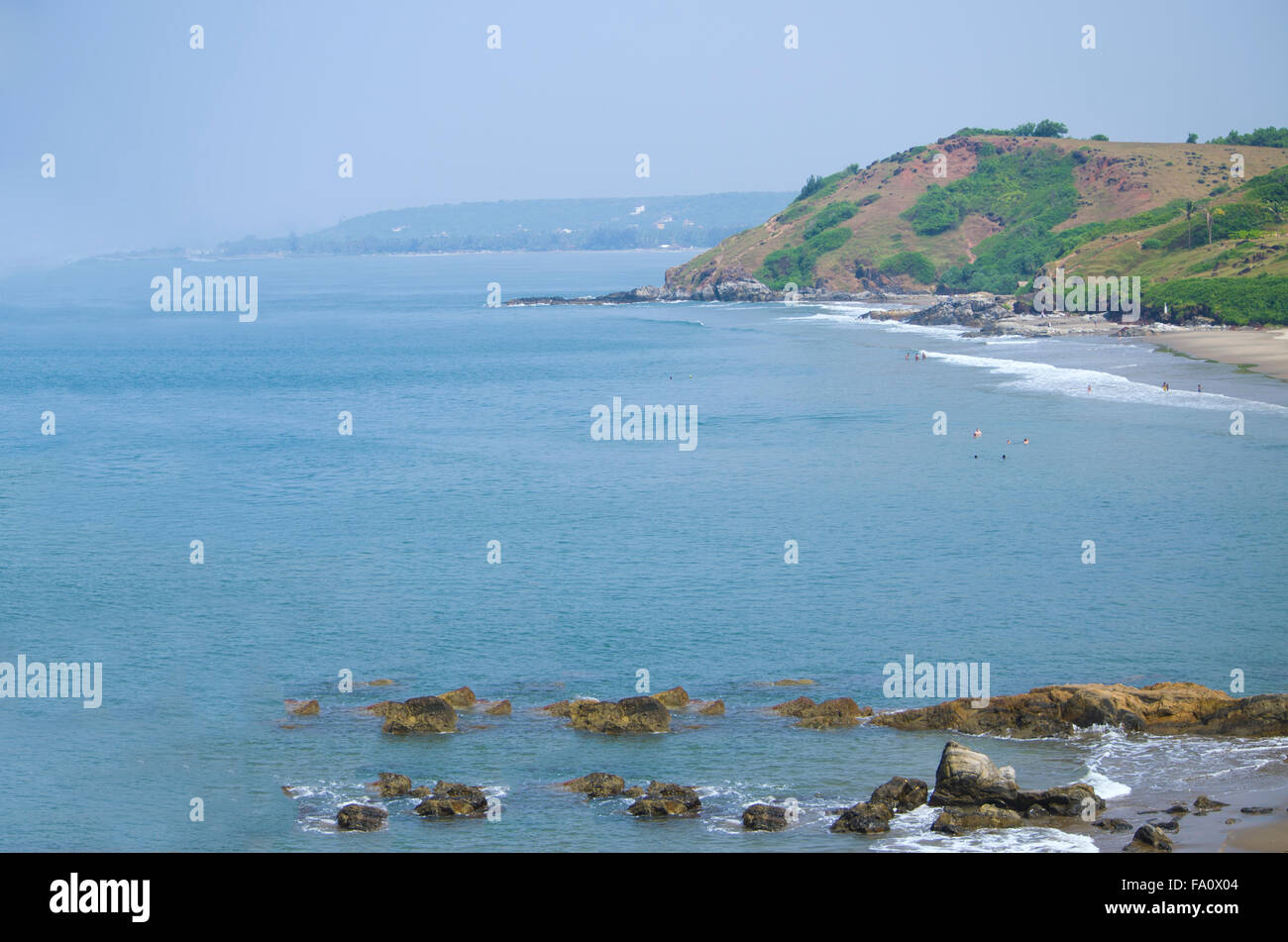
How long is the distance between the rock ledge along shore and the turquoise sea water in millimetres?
872

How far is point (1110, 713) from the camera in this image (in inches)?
1309

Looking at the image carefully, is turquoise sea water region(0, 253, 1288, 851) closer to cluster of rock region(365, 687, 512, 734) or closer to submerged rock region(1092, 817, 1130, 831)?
cluster of rock region(365, 687, 512, 734)

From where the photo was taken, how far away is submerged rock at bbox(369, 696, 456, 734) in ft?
114

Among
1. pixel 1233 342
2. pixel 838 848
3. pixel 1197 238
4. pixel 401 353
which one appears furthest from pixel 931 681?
pixel 1197 238

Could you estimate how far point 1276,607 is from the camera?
42.7 meters

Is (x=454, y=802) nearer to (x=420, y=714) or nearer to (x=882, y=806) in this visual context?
(x=420, y=714)

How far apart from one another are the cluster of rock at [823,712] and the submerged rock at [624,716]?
3507 mm

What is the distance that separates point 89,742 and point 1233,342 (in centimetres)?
10451

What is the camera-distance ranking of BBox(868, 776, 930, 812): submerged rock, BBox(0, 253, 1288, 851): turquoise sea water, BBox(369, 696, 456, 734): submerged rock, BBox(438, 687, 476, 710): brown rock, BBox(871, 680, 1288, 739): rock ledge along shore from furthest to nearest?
BBox(438, 687, 476, 710): brown rock, BBox(369, 696, 456, 734): submerged rock, BBox(871, 680, 1288, 739): rock ledge along shore, BBox(0, 253, 1288, 851): turquoise sea water, BBox(868, 776, 930, 812): submerged rock

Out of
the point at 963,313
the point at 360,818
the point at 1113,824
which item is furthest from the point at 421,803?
the point at 963,313

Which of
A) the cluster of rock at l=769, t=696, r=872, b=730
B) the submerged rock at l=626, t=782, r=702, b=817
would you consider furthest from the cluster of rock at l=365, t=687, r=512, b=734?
the cluster of rock at l=769, t=696, r=872, b=730

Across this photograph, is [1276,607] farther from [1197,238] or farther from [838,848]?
[1197,238]

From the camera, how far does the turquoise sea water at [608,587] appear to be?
102 ft

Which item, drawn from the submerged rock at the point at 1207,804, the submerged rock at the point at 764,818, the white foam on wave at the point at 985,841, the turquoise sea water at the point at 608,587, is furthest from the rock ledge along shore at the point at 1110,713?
the submerged rock at the point at 764,818
